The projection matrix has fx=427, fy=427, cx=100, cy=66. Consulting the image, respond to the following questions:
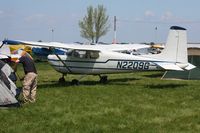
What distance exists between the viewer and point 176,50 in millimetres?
17281

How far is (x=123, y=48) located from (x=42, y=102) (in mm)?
12305

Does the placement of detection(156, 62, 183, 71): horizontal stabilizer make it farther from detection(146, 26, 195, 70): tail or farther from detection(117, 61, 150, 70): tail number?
detection(117, 61, 150, 70): tail number

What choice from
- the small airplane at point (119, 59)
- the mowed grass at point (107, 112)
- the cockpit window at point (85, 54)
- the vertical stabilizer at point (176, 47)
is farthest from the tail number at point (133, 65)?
the mowed grass at point (107, 112)

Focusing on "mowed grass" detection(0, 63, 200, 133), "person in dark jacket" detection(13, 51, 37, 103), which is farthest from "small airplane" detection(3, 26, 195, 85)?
"person in dark jacket" detection(13, 51, 37, 103)

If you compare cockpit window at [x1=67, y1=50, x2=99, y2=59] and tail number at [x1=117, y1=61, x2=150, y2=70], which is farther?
cockpit window at [x1=67, y1=50, x2=99, y2=59]

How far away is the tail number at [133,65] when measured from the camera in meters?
17.1

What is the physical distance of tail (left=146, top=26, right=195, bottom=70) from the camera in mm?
17078

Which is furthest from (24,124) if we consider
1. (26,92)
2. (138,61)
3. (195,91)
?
(138,61)

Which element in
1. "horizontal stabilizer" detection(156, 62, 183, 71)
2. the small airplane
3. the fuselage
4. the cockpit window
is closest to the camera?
"horizontal stabilizer" detection(156, 62, 183, 71)

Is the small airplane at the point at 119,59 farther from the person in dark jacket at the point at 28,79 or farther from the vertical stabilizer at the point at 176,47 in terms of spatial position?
the person in dark jacket at the point at 28,79

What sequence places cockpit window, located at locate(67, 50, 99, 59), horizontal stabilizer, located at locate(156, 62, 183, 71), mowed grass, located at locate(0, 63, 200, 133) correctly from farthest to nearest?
cockpit window, located at locate(67, 50, 99, 59) < horizontal stabilizer, located at locate(156, 62, 183, 71) < mowed grass, located at locate(0, 63, 200, 133)

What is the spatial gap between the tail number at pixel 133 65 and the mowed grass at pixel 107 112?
6.64 ft

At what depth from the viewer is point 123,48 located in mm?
24109

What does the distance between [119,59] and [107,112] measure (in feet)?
22.9
